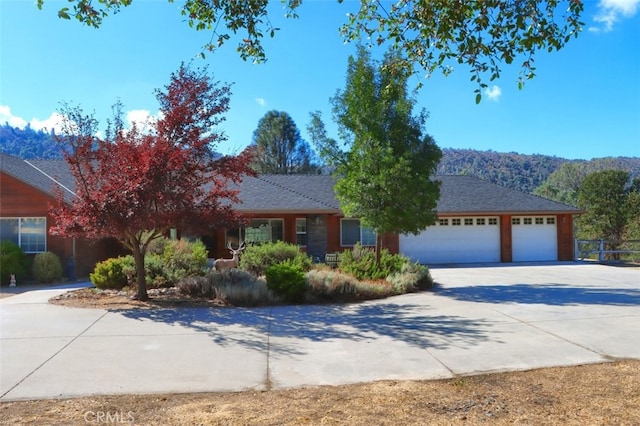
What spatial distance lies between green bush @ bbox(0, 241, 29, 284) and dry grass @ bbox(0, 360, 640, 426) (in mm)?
12739

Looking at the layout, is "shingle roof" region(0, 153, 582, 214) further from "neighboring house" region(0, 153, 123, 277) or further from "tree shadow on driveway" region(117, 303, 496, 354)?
"tree shadow on driveway" region(117, 303, 496, 354)

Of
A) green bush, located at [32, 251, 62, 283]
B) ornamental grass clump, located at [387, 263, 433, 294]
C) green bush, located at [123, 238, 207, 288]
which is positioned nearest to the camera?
ornamental grass clump, located at [387, 263, 433, 294]

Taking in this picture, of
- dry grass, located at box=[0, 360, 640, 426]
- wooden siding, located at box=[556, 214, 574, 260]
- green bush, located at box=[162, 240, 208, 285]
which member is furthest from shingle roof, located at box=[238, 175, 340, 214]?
dry grass, located at box=[0, 360, 640, 426]

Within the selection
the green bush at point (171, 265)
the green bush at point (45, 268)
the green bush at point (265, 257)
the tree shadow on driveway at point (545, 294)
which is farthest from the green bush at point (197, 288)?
the green bush at point (45, 268)

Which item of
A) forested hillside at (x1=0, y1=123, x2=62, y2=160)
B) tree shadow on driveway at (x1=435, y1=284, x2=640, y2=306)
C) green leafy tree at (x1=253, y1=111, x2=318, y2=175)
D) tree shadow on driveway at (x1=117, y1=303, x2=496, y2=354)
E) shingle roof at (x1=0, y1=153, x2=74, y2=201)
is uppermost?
forested hillside at (x1=0, y1=123, x2=62, y2=160)

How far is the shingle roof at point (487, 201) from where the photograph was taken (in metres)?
23.5

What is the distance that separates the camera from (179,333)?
8156 mm

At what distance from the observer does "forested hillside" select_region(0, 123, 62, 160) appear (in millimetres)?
67188

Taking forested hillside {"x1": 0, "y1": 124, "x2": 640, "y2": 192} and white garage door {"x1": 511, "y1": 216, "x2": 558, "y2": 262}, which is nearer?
white garage door {"x1": 511, "y1": 216, "x2": 558, "y2": 262}

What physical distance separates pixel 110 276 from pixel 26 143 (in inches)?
3200

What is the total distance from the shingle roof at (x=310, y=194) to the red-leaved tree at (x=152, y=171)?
8.09 metres

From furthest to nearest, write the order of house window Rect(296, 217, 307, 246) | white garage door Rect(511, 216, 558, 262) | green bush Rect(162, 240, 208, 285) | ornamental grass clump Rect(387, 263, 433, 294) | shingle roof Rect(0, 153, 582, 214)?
1. white garage door Rect(511, 216, 558, 262)
2. house window Rect(296, 217, 307, 246)
3. shingle roof Rect(0, 153, 582, 214)
4. green bush Rect(162, 240, 208, 285)
5. ornamental grass clump Rect(387, 263, 433, 294)

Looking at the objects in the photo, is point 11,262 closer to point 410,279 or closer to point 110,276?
point 110,276

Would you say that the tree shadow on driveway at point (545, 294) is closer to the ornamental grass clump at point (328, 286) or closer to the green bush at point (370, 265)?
the green bush at point (370, 265)
